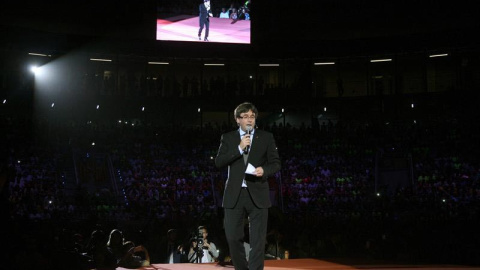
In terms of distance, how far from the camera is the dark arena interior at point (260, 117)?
1644 cm

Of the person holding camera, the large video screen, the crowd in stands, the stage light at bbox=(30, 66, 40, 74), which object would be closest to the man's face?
the person holding camera

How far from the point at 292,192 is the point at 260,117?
1096 cm

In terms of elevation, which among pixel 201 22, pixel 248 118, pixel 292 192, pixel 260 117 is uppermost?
pixel 201 22

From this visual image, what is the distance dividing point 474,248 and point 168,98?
19.6 meters

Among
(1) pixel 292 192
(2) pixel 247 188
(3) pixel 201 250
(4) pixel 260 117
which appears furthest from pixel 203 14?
(2) pixel 247 188

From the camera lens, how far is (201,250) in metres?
9.64

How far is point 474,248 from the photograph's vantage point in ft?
40.9

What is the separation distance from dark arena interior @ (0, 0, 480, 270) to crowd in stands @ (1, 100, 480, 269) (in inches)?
3.0

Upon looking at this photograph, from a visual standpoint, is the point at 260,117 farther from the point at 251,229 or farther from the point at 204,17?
the point at 251,229

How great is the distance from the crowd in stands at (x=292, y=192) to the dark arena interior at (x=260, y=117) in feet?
0.25

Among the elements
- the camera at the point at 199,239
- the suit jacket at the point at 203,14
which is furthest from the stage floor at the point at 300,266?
the suit jacket at the point at 203,14

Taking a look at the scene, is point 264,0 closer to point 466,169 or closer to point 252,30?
point 252,30

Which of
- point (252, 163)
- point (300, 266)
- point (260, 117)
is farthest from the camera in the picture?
point (260, 117)

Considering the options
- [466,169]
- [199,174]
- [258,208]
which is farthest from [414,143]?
[258,208]
